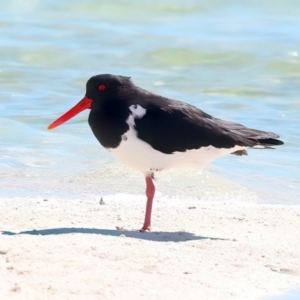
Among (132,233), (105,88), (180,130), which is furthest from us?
(105,88)

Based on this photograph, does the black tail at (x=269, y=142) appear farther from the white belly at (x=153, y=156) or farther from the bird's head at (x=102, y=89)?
the bird's head at (x=102, y=89)

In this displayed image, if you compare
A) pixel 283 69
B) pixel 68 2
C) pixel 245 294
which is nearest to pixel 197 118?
pixel 245 294

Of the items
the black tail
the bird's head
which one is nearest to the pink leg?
the bird's head

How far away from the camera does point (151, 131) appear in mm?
6641

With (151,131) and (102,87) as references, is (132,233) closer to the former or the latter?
(151,131)

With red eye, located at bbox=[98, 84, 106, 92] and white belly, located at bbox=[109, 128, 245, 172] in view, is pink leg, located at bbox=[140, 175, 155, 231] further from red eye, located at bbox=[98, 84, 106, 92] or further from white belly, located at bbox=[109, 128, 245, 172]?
red eye, located at bbox=[98, 84, 106, 92]

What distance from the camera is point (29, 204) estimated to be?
732cm

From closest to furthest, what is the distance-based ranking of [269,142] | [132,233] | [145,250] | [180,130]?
[145,250], [132,233], [180,130], [269,142]

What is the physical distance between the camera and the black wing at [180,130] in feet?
21.8

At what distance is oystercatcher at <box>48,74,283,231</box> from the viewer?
6645 mm

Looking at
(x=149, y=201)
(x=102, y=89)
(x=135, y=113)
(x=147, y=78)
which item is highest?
(x=102, y=89)

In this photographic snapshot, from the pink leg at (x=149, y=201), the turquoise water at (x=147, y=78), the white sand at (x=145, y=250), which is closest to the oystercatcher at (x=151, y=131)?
the pink leg at (x=149, y=201)

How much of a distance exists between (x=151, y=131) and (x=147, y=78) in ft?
31.0

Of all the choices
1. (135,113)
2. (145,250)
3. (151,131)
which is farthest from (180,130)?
(145,250)
